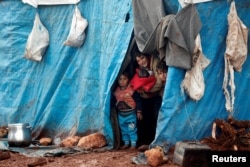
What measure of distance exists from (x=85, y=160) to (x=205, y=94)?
163cm

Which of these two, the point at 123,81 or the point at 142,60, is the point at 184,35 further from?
the point at 123,81

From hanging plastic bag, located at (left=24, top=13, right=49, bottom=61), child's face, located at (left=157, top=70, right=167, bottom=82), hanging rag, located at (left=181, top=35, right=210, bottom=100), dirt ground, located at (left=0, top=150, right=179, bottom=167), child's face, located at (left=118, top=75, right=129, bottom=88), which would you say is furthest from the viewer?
hanging plastic bag, located at (left=24, top=13, right=49, bottom=61)

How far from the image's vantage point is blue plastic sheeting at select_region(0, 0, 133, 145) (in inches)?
284

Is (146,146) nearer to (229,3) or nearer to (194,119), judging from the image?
(194,119)

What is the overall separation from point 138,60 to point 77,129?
1.47 meters

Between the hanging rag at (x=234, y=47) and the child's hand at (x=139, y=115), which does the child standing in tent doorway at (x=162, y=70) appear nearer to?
the child's hand at (x=139, y=115)

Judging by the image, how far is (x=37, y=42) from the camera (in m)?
8.09

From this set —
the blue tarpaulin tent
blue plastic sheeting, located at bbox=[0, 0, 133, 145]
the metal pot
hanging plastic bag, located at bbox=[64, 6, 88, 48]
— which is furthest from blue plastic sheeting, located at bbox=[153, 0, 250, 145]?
the metal pot

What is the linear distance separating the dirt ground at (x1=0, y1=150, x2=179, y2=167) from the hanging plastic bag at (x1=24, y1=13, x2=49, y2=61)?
1.75m

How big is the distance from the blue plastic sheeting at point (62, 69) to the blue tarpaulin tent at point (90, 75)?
1cm

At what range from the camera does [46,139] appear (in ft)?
25.7

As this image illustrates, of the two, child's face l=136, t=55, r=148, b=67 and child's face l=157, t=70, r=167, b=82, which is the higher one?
child's face l=136, t=55, r=148, b=67

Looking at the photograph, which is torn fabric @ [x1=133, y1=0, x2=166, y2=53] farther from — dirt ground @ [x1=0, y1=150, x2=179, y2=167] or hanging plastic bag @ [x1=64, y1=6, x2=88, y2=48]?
dirt ground @ [x1=0, y1=150, x2=179, y2=167]

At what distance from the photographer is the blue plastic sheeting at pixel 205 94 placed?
6.54 meters
